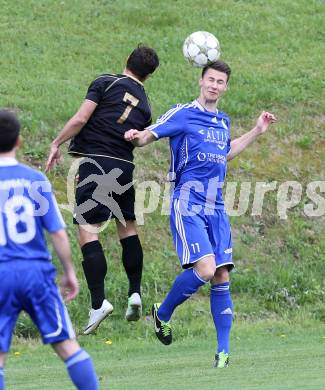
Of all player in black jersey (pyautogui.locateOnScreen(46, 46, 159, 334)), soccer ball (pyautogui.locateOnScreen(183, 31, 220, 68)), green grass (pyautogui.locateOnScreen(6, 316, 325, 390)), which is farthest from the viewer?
soccer ball (pyautogui.locateOnScreen(183, 31, 220, 68))

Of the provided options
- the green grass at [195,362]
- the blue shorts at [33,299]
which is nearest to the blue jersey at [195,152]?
the green grass at [195,362]

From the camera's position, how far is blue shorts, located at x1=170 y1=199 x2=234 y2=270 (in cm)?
913

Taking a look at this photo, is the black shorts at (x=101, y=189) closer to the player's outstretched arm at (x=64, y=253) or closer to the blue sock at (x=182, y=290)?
the blue sock at (x=182, y=290)

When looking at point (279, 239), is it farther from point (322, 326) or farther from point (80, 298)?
point (80, 298)

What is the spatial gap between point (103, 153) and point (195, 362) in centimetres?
213

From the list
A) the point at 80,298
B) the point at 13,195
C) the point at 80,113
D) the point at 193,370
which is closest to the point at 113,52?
the point at 80,298

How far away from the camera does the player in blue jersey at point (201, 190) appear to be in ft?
30.2

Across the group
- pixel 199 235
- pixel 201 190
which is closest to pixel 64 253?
pixel 199 235

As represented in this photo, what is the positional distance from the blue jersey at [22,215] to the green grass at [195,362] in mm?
2136

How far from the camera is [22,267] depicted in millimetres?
5984

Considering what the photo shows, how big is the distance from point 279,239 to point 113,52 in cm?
535

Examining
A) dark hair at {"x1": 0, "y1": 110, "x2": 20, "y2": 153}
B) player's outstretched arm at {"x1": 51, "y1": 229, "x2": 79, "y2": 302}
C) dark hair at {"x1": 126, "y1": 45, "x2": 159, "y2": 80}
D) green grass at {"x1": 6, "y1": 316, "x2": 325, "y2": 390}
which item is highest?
dark hair at {"x1": 126, "y1": 45, "x2": 159, "y2": 80}

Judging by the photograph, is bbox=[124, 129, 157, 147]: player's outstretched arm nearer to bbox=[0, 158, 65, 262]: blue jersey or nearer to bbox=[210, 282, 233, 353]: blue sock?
bbox=[210, 282, 233, 353]: blue sock

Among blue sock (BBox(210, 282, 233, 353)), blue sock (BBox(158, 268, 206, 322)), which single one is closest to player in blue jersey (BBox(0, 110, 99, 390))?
blue sock (BBox(158, 268, 206, 322))
